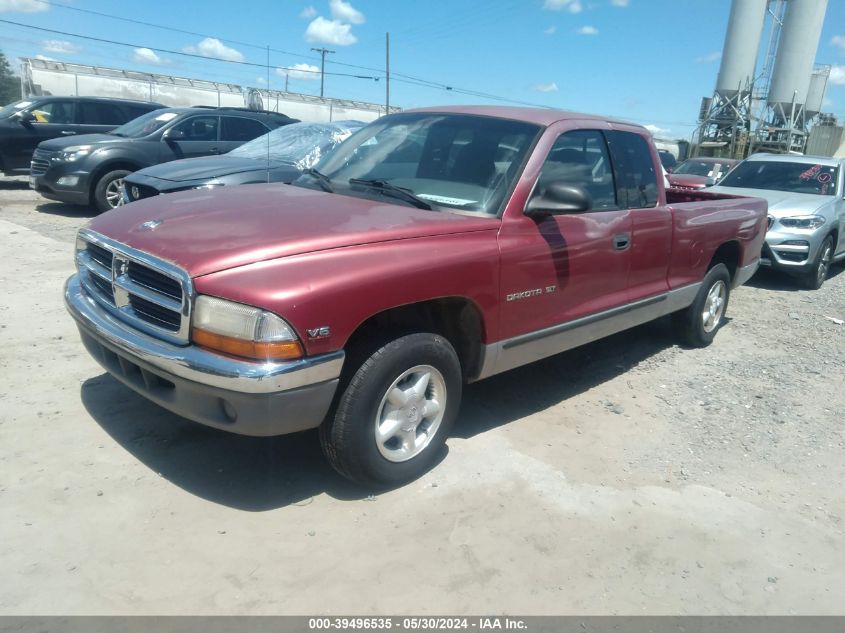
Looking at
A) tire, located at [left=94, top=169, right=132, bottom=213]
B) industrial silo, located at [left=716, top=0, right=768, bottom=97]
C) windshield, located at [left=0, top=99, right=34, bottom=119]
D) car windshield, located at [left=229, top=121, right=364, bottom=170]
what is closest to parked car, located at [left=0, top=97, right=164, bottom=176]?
windshield, located at [left=0, top=99, right=34, bottom=119]

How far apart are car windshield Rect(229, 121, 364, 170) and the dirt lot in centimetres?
401

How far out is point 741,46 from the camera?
3509 centimetres

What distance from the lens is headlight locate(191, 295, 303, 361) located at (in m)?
2.66

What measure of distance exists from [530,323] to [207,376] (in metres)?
1.86

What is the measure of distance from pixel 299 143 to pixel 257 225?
5.72 m

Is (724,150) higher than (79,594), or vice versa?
(724,150)

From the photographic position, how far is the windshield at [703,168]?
14602mm

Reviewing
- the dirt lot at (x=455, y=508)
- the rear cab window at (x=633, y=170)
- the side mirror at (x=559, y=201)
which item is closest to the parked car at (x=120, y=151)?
the dirt lot at (x=455, y=508)

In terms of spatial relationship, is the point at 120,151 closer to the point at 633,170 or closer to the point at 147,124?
the point at 147,124

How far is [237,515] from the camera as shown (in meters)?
3.05

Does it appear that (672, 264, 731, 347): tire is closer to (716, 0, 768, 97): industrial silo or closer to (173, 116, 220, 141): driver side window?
(173, 116, 220, 141): driver side window

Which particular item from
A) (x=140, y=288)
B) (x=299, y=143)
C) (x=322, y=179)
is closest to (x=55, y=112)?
(x=299, y=143)

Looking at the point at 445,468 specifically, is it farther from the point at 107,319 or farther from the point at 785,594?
the point at 107,319

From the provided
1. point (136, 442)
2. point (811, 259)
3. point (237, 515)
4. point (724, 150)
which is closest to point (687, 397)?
point (237, 515)
